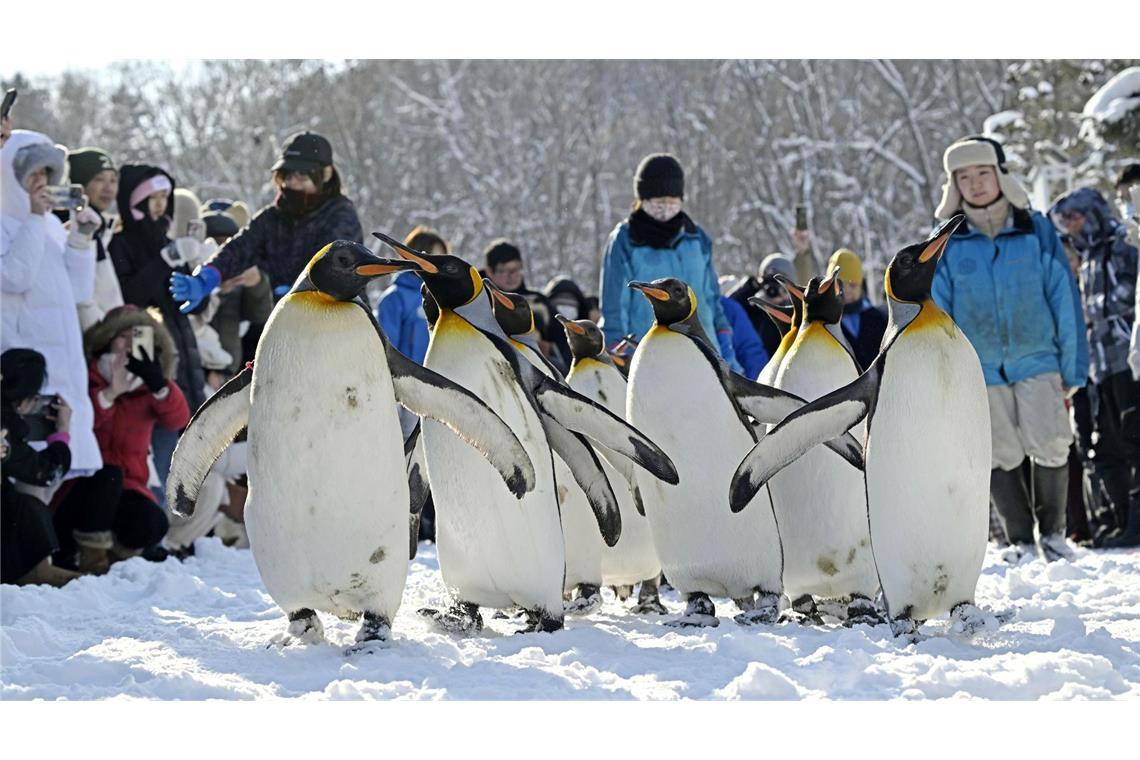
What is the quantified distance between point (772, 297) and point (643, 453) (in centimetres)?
409

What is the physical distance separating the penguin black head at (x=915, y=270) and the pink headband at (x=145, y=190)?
3945 mm

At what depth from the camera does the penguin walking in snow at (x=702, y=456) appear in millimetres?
3848

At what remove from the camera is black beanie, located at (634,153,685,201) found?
5.23 metres

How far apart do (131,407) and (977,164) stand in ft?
11.3

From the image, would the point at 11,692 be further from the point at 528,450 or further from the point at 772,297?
the point at 772,297

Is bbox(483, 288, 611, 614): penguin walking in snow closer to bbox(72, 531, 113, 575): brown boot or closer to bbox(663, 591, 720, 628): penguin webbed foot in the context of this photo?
bbox(663, 591, 720, 628): penguin webbed foot

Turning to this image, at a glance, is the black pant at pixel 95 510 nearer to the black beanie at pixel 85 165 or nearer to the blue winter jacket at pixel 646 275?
the black beanie at pixel 85 165

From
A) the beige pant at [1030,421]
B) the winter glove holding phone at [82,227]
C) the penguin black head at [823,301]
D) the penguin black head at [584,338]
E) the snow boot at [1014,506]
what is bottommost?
the snow boot at [1014,506]

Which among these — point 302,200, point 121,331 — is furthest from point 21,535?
point 302,200

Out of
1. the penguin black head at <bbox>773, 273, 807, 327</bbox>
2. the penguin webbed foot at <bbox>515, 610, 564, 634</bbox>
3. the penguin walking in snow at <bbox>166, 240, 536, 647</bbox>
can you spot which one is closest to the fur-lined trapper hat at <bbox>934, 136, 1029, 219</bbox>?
the penguin black head at <bbox>773, 273, 807, 327</bbox>

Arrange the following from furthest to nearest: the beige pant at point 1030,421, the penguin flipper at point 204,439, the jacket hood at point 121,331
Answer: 1. the jacket hood at point 121,331
2. the beige pant at point 1030,421
3. the penguin flipper at point 204,439

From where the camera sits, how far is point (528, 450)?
3721 mm

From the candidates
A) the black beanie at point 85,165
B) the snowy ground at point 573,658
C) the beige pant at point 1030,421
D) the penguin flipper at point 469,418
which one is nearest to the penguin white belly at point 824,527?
the snowy ground at point 573,658

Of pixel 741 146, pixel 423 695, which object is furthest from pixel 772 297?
pixel 741 146
